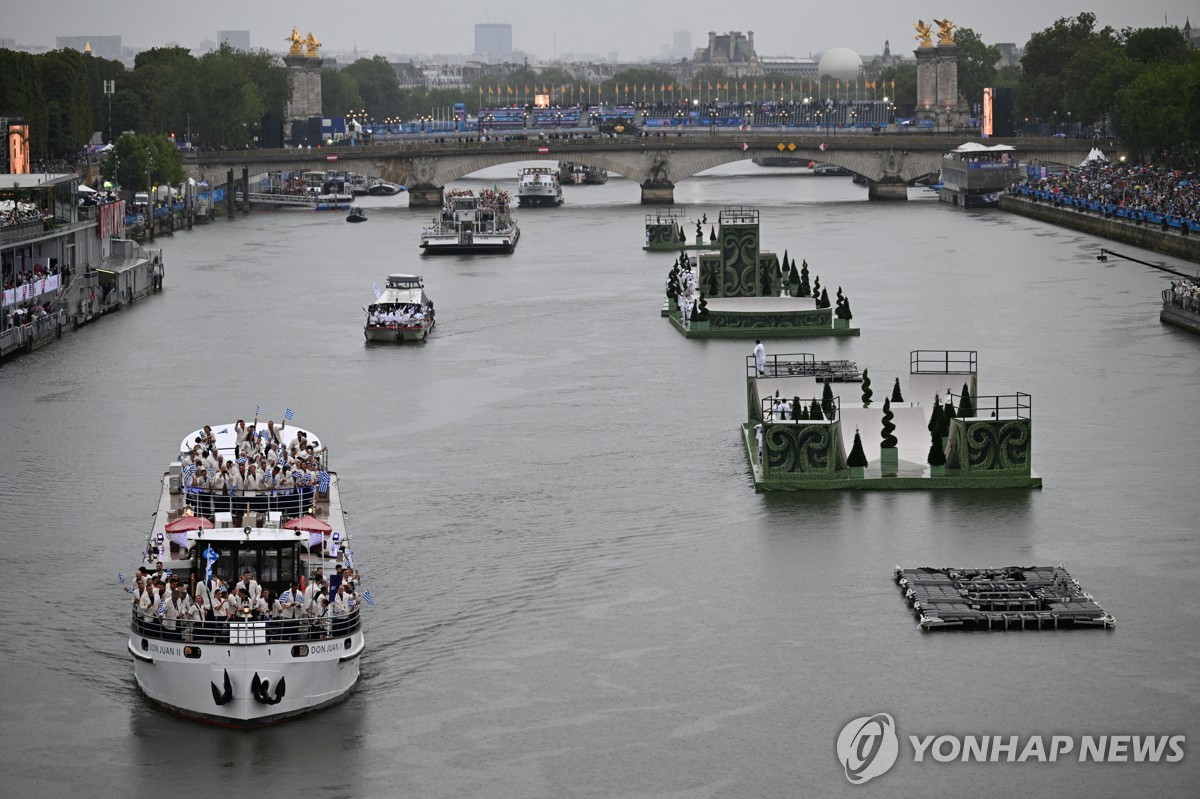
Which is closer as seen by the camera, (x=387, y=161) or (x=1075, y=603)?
(x=1075, y=603)

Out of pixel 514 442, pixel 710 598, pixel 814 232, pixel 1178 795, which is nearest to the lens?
pixel 1178 795

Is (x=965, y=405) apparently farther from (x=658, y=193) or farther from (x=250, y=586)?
(x=658, y=193)

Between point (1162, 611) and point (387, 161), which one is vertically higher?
point (387, 161)

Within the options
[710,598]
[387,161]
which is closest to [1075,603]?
[710,598]

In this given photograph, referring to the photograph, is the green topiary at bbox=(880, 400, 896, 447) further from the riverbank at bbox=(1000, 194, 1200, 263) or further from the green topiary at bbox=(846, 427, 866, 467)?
the riverbank at bbox=(1000, 194, 1200, 263)

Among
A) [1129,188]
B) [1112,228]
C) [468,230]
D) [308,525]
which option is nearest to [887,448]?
[308,525]

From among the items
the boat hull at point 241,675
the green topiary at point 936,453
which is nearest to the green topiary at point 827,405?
the green topiary at point 936,453

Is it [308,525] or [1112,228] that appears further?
[1112,228]

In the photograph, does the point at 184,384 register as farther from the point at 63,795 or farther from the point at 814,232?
the point at 814,232
